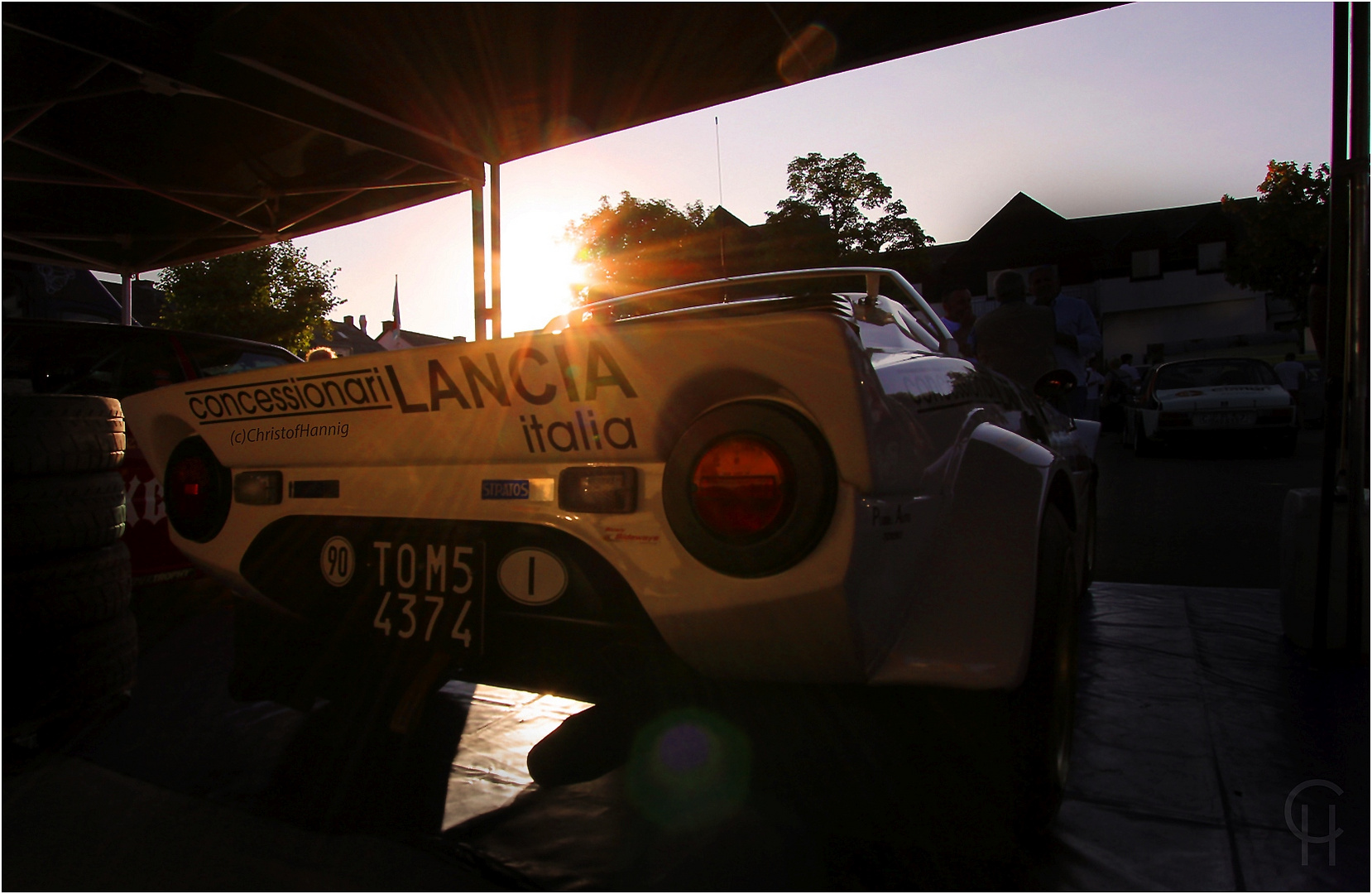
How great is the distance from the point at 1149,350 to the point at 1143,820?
4412 centimetres

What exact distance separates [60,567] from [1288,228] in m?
27.4

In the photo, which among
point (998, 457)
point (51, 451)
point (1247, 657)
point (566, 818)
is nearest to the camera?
point (998, 457)

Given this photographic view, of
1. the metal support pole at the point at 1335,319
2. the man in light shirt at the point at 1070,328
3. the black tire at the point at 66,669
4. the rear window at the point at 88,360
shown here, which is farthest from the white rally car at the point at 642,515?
the man in light shirt at the point at 1070,328

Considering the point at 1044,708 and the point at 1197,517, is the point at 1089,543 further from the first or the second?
the point at 1197,517

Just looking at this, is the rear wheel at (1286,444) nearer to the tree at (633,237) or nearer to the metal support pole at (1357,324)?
the metal support pole at (1357,324)

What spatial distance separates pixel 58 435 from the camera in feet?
7.48

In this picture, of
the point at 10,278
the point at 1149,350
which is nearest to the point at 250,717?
the point at 10,278

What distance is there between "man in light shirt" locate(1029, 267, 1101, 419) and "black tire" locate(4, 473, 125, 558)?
14.8ft

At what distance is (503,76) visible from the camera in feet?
17.7

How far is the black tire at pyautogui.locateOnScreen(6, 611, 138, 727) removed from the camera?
213 cm

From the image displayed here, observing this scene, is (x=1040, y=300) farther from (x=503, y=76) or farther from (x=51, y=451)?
(x=51, y=451)

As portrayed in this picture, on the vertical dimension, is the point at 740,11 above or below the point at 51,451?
above

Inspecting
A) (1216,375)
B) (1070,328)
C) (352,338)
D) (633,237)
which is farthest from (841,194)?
(352,338)

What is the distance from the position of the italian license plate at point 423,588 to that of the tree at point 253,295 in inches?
654
